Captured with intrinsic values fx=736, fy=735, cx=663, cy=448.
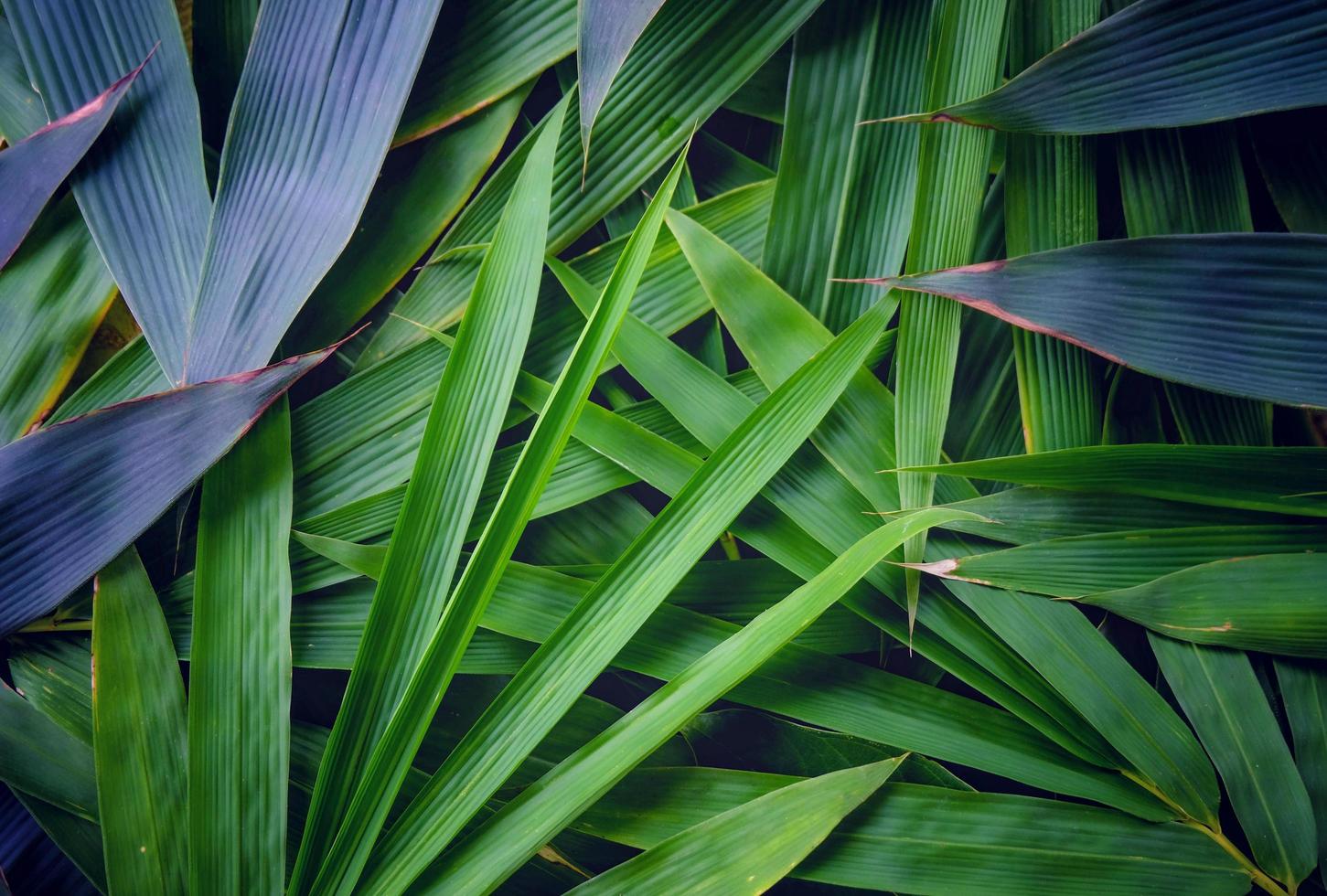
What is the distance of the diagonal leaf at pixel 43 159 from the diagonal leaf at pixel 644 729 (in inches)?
20.9

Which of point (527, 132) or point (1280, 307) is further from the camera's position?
point (527, 132)

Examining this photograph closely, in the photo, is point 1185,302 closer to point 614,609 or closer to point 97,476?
point 614,609

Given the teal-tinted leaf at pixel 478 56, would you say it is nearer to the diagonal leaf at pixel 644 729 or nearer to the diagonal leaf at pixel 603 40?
the diagonal leaf at pixel 603 40

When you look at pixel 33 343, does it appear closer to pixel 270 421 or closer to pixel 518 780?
pixel 270 421

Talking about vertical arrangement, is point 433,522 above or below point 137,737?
above

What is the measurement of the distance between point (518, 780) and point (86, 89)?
0.58m

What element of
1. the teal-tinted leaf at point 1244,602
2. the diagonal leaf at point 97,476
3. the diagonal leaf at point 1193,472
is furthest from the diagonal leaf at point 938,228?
the diagonal leaf at point 97,476

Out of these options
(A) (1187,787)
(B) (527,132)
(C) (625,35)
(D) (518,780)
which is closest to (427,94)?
(B) (527,132)

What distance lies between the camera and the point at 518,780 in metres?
0.52

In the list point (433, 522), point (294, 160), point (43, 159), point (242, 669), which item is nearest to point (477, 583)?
point (433, 522)

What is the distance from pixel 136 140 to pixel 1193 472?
29.8 inches

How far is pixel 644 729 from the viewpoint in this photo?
44 centimetres

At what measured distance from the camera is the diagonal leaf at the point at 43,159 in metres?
0.51

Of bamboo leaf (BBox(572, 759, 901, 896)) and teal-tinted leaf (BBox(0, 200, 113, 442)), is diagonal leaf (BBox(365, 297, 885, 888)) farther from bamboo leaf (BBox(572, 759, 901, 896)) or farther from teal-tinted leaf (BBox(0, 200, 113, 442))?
teal-tinted leaf (BBox(0, 200, 113, 442))
